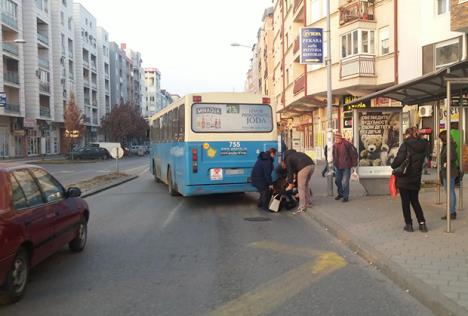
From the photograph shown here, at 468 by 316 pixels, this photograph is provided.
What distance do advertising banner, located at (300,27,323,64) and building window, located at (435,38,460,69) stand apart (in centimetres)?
933

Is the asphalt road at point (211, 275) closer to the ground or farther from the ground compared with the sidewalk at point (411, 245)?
closer to the ground

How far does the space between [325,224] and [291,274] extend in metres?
3.67

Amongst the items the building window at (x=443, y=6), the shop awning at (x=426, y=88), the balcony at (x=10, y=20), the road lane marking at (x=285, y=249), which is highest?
the balcony at (x=10, y=20)

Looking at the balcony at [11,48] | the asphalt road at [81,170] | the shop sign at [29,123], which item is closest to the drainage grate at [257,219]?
the asphalt road at [81,170]

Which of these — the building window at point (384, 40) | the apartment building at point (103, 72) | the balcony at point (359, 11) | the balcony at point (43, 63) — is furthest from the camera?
the apartment building at point (103, 72)

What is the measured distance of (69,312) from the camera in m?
4.82

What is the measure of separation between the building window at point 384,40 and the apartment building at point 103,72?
69349 millimetres

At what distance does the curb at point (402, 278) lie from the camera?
4.65 metres

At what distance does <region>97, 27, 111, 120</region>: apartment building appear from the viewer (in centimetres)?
9088

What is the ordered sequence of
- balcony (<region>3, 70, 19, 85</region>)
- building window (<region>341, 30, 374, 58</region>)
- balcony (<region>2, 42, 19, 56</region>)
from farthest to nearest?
balcony (<region>3, 70, 19, 85</region>)
balcony (<region>2, 42, 19, 56</region>)
building window (<region>341, 30, 374, 58</region>)

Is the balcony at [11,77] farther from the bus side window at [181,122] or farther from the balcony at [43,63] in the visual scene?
the bus side window at [181,122]

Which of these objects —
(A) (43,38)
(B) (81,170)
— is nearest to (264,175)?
(B) (81,170)

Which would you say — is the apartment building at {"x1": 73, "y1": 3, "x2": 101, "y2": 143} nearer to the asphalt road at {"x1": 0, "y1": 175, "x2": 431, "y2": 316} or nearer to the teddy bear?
the teddy bear

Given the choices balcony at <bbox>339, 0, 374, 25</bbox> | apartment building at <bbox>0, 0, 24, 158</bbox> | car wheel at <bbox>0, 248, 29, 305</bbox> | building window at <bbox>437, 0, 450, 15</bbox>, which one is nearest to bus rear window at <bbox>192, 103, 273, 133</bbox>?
car wheel at <bbox>0, 248, 29, 305</bbox>
